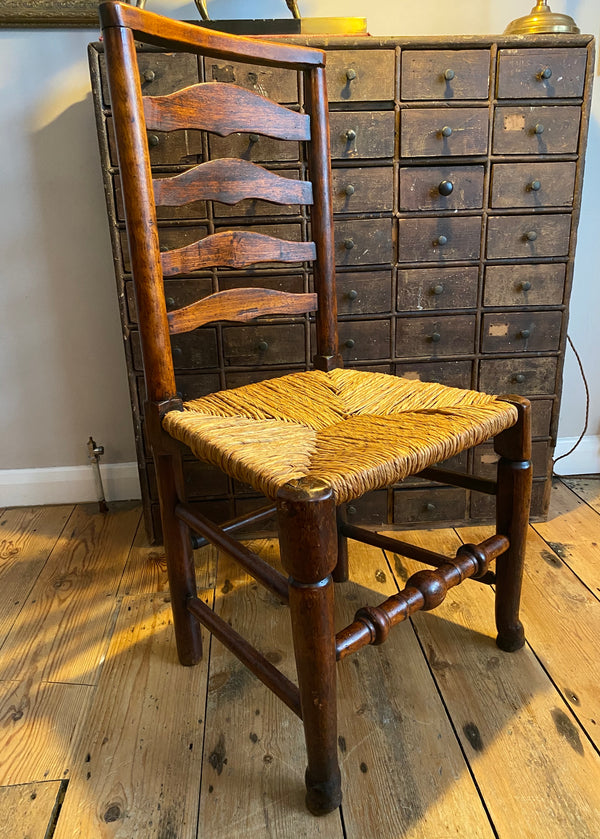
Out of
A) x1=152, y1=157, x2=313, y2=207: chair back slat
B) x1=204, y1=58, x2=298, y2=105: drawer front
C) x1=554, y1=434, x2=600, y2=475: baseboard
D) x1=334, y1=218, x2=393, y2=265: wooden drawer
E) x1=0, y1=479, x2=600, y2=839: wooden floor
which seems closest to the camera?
x1=0, y1=479, x2=600, y2=839: wooden floor

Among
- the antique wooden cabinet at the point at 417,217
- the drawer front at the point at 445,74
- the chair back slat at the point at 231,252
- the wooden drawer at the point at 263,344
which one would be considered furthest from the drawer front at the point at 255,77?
the wooden drawer at the point at 263,344

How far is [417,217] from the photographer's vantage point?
1.21m

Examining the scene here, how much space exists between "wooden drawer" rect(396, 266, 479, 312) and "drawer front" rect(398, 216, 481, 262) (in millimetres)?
28

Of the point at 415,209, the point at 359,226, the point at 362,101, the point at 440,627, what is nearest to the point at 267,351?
the point at 359,226

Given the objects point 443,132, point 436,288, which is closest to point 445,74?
point 443,132

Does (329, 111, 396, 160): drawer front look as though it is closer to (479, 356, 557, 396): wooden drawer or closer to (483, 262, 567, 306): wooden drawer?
(483, 262, 567, 306): wooden drawer

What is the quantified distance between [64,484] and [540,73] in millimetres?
1533

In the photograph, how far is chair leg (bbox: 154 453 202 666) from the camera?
0.90 meters

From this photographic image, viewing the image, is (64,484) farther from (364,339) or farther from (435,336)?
(435,336)

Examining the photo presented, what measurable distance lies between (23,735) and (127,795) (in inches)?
8.7

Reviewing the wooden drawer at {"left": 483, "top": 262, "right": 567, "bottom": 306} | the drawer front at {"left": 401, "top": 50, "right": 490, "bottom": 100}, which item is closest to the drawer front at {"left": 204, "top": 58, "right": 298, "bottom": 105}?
the drawer front at {"left": 401, "top": 50, "right": 490, "bottom": 100}

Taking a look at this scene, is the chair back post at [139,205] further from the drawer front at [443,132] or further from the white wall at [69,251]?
the white wall at [69,251]

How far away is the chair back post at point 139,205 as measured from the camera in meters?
0.74

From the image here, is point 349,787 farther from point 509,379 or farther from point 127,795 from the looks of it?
point 509,379
